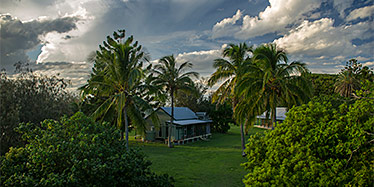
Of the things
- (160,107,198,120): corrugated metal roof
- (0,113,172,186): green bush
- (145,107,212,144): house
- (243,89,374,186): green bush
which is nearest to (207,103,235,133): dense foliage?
(145,107,212,144): house

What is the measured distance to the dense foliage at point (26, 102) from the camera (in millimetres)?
9266

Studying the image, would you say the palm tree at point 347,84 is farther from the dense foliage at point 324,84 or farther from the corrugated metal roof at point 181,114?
the corrugated metal roof at point 181,114

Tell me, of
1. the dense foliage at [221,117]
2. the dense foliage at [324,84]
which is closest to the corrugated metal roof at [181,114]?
the dense foliage at [221,117]

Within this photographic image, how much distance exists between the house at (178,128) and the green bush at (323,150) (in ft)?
60.6

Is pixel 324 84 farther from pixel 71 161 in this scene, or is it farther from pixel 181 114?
pixel 71 161

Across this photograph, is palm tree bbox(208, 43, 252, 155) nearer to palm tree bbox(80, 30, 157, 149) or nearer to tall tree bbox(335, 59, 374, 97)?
palm tree bbox(80, 30, 157, 149)

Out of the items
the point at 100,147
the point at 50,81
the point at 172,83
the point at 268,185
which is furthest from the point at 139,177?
the point at 172,83

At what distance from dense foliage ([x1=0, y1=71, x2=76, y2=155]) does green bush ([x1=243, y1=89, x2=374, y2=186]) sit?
943cm

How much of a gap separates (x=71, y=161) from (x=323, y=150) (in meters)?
6.58

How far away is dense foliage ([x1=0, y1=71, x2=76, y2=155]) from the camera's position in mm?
9266

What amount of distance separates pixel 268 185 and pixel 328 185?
4.23 ft

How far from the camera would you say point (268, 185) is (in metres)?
5.68

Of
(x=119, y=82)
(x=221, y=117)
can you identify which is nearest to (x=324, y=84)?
(x=221, y=117)

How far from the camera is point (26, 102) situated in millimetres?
10773
